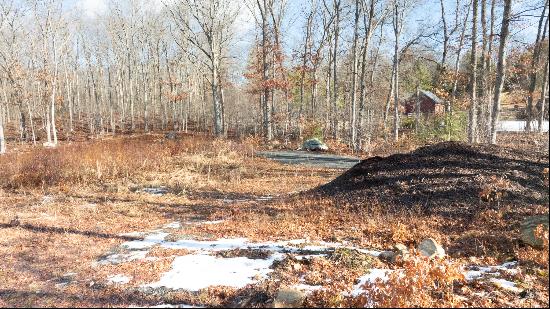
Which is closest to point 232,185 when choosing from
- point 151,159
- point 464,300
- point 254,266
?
point 151,159

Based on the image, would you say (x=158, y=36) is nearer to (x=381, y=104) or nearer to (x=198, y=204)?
(x=381, y=104)

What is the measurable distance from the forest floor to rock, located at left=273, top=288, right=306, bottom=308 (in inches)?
0.8

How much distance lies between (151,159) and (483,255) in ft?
42.3

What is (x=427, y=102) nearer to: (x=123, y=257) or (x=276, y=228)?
(x=276, y=228)

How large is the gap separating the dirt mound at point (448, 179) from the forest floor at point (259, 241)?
0.16 feet

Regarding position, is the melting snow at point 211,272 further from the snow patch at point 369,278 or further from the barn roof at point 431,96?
the barn roof at point 431,96

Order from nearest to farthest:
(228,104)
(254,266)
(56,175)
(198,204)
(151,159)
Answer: (254,266) < (198,204) < (56,175) < (151,159) < (228,104)

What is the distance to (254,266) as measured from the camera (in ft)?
18.0

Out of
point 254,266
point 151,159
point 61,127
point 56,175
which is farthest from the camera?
point 61,127

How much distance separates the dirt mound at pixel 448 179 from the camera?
Result: 7.62m

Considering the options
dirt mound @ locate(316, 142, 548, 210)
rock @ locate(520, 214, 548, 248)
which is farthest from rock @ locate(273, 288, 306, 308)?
dirt mound @ locate(316, 142, 548, 210)

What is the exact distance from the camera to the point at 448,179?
8383 mm

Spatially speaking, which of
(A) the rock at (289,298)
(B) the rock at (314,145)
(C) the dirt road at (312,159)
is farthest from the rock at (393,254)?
(B) the rock at (314,145)

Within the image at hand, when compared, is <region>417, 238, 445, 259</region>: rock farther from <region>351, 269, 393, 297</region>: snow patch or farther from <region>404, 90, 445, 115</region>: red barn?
<region>404, 90, 445, 115</region>: red barn
